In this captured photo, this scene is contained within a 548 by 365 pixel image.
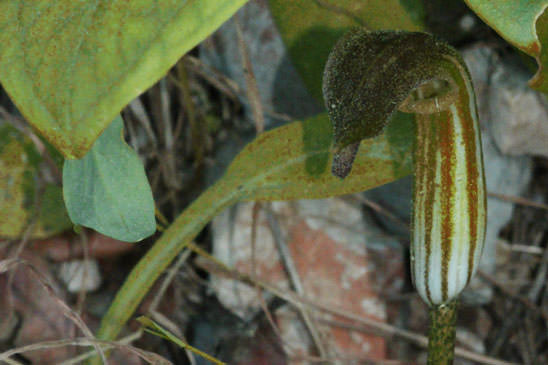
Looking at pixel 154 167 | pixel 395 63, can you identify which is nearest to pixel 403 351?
pixel 154 167

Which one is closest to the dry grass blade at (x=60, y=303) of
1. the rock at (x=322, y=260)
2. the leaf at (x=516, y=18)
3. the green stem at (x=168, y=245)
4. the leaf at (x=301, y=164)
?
the green stem at (x=168, y=245)

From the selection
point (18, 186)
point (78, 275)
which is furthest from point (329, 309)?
point (18, 186)

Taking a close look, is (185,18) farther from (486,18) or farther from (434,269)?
(434,269)

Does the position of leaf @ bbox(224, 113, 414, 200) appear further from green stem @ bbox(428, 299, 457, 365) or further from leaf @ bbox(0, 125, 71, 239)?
leaf @ bbox(0, 125, 71, 239)

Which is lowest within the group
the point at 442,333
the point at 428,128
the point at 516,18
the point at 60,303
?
the point at 442,333

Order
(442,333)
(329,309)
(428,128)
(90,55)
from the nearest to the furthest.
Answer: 1. (90,55)
2. (428,128)
3. (442,333)
4. (329,309)

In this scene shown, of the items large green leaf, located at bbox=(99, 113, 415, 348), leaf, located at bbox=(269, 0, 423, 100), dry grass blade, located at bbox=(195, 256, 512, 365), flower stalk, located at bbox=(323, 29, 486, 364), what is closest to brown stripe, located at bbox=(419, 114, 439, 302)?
flower stalk, located at bbox=(323, 29, 486, 364)

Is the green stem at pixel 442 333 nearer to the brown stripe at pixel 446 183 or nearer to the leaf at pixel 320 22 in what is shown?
the brown stripe at pixel 446 183

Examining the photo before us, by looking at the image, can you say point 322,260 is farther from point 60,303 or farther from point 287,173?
point 60,303
